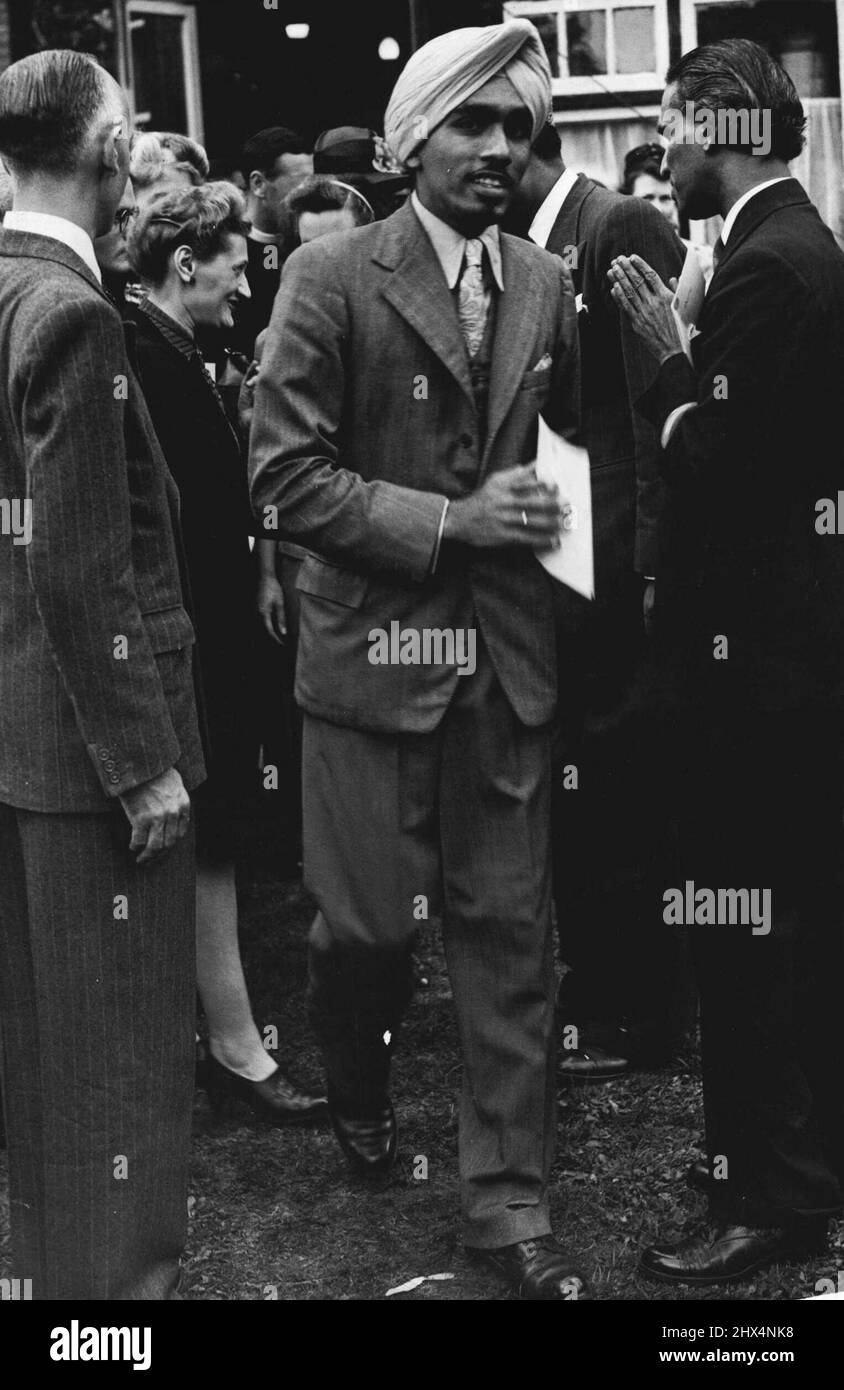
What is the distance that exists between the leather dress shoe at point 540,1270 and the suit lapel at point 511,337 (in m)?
1.57

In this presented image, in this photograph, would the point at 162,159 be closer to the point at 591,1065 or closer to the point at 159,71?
the point at 591,1065

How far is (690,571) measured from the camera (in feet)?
11.5

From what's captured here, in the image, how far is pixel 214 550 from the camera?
4.32 m

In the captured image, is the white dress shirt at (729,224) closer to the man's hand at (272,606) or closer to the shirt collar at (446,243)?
the shirt collar at (446,243)

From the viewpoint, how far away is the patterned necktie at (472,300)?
3592 millimetres

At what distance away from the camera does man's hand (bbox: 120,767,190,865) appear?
2912mm

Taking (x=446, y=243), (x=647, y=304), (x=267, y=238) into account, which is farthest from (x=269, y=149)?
(x=647, y=304)

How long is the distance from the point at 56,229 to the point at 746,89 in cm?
140

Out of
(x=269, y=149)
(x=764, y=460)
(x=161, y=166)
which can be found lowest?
(x=764, y=460)

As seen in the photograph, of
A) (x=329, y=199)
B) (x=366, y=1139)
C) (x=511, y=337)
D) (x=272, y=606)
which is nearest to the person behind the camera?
(x=511, y=337)

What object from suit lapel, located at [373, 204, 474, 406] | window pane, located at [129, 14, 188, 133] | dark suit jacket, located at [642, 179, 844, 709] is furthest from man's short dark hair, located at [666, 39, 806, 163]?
window pane, located at [129, 14, 188, 133]

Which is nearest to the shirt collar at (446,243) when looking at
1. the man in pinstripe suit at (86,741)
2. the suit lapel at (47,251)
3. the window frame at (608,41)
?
the man in pinstripe suit at (86,741)
